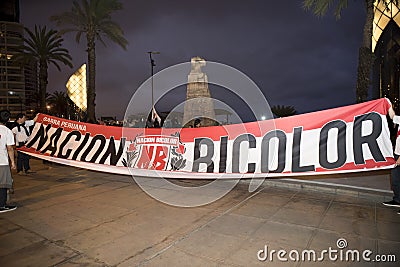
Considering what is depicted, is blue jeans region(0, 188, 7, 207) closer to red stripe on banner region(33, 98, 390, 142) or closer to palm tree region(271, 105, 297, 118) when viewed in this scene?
red stripe on banner region(33, 98, 390, 142)

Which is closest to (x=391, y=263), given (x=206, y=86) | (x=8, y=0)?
(x=206, y=86)

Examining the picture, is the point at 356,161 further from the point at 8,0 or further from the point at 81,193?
the point at 8,0

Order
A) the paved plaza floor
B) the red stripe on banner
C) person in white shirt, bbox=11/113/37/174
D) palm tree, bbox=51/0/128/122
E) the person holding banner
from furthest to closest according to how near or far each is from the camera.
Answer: palm tree, bbox=51/0/128/122
person in white shirt, bbox=11/113/37/174
the red stripe on banner
the person holding banner
the paved plaza floor

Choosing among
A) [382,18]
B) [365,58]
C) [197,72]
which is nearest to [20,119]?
[365,58]

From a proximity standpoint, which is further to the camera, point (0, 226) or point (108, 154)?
point (108, 154)

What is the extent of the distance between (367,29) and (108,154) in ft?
36.9

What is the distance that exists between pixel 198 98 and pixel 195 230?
18651mm

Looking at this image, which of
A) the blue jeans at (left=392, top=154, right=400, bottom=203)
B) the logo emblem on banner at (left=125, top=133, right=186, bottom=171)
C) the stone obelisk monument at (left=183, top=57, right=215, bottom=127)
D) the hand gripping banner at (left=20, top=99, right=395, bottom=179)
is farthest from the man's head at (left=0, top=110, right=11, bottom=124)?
the stone obelisk monument at (left=183, top=57, right=215, bottom=127)

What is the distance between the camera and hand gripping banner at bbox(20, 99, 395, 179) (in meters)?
5.21

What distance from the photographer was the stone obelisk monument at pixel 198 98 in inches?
875

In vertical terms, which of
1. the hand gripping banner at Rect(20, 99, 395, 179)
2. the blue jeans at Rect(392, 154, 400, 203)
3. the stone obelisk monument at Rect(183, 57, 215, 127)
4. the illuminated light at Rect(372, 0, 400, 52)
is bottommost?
the blue jeans at Rect(392, 154, 400, 203)

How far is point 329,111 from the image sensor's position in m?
5.54

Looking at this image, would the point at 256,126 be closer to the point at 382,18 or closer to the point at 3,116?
the point at 3,116

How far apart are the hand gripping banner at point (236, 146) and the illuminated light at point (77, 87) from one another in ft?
81.7
